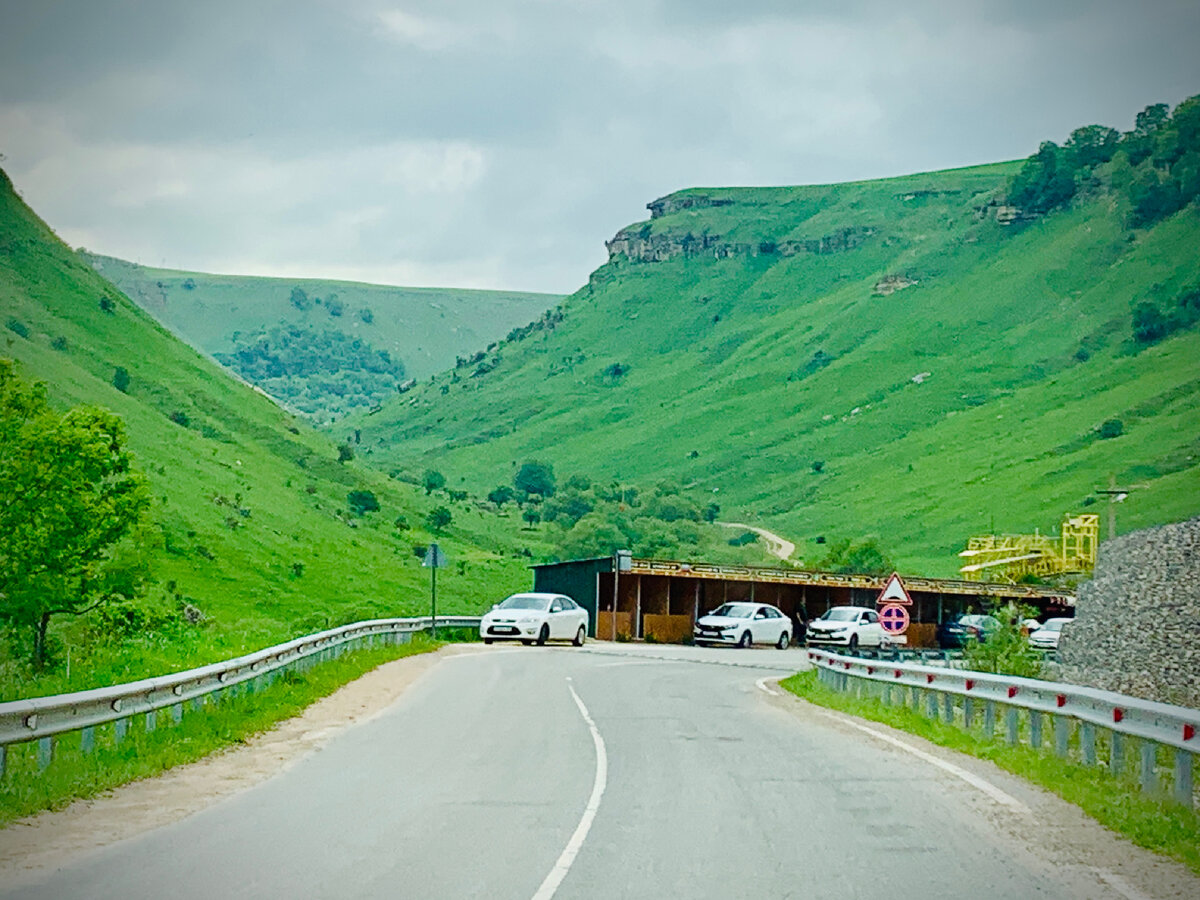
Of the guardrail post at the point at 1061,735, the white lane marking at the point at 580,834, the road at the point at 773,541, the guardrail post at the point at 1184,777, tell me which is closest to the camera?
the white lane marking at the point at 580,834

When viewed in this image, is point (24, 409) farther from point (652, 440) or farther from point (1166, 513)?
point (652, 440)

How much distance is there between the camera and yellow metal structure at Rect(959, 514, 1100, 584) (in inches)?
3073

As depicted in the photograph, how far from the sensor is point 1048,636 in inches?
2002

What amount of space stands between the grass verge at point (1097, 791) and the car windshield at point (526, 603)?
27.6 meters

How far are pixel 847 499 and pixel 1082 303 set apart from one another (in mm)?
53780

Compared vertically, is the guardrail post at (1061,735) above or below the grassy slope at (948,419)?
Result: below

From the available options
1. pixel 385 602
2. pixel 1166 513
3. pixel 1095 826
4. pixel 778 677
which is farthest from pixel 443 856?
pixel 1166 513

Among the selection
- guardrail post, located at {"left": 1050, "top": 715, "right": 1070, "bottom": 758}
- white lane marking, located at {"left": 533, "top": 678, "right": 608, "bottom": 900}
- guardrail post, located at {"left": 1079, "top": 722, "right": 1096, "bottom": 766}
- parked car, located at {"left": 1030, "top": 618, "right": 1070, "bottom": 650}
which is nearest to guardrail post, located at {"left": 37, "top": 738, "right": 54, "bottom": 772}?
white lane marking, located at {"left": 533, "top": 678, "right": 608, "bottom": 900}

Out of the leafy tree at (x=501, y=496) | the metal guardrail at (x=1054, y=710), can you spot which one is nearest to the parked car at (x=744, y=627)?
the metal guardrail at (x=1054, y=710)

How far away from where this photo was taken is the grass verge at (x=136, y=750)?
11367mm

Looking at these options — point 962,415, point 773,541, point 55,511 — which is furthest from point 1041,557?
point 962,415

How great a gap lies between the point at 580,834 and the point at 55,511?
4271 cm

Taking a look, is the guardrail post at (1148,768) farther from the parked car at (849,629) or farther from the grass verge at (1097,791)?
the parked car at (849,629)

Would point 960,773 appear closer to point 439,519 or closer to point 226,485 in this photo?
point 226,485
